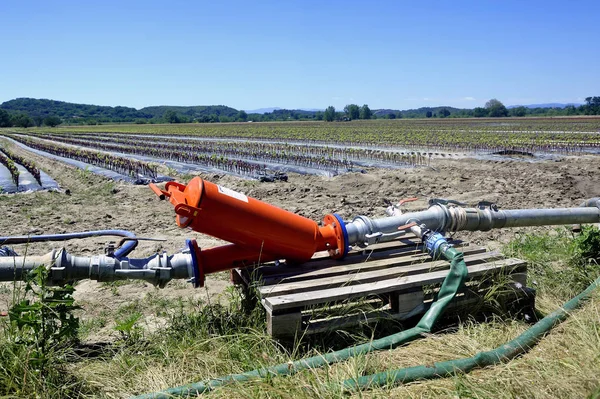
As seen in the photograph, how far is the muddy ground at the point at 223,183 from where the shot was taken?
3.93m

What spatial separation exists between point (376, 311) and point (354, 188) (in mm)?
7057

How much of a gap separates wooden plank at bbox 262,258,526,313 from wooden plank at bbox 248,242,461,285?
0.26 metres

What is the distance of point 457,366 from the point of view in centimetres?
214

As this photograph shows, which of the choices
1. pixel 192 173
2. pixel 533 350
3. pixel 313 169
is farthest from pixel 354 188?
pixel 533 350

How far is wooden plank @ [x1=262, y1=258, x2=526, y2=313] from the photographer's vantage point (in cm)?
250

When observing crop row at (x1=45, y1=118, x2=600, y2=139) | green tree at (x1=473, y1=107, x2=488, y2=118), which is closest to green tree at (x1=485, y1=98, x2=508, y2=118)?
green tree at (x1=473, y1=107, x2=488, y2=118)

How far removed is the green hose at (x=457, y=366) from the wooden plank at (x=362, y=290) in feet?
1.72

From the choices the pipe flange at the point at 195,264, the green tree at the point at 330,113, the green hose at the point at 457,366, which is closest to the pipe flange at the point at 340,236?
the pipe flange at the point at 195,264

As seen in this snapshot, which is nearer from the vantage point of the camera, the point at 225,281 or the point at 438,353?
the point at 438,353

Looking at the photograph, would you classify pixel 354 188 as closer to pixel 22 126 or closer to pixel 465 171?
pixel 465 171

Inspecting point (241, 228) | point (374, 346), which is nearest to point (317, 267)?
point (241, 228)

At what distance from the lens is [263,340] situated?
8.43 feet

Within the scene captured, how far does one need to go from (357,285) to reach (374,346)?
0.41 meters

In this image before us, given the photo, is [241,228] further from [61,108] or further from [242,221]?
[61,108]
